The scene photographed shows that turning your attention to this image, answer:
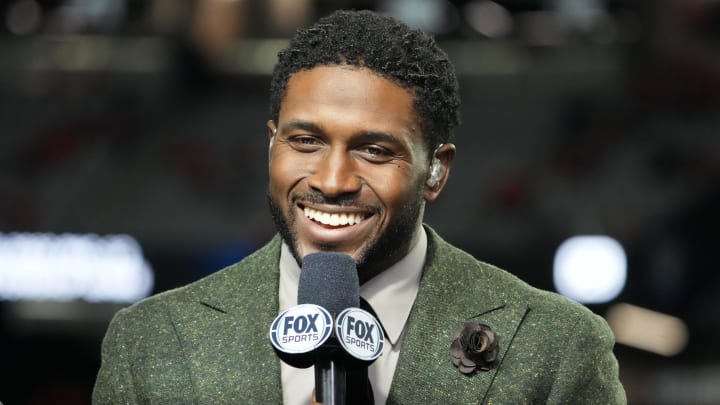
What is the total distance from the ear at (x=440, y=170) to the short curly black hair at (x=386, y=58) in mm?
16

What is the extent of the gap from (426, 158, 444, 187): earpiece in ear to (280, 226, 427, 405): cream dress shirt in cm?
13

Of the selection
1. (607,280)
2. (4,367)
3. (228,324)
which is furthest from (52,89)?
(228,324)

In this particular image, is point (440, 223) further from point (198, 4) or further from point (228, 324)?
point (228, 324)

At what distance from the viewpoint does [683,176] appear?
7250mm

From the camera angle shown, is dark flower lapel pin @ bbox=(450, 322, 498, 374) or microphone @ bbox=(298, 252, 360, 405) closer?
microphone @ bbox=(298, 252, 360, 405)

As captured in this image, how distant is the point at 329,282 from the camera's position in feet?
6.12

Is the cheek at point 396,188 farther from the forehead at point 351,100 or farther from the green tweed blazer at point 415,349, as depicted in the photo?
the green tweed blazer at point 415,349

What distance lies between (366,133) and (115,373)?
574mm

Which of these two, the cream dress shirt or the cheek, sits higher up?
the cheek

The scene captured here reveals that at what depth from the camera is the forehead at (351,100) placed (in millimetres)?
A: 2037

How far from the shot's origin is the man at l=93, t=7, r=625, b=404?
2.05m

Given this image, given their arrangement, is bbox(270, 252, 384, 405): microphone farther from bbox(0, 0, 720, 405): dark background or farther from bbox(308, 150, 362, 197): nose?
bbox(0, 0, 720, 405): dark background

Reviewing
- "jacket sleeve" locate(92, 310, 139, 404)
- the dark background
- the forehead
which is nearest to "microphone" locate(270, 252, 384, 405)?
the forehead

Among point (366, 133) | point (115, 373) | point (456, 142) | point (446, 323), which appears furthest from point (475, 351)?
point (456, 142)
